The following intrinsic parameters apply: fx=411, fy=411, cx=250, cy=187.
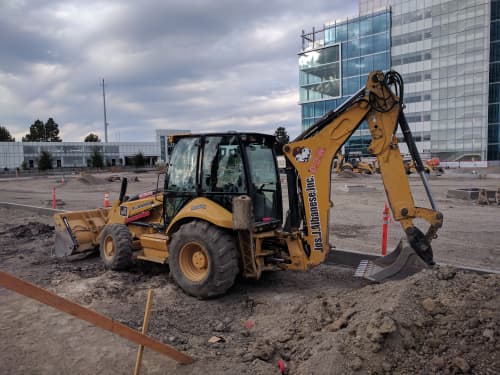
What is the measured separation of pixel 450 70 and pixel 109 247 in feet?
188

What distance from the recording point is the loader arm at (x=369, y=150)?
5426 millimetres

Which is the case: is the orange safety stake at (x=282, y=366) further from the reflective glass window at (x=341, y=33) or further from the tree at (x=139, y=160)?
the tree at (x=139, y=160)

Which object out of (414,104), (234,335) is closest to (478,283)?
(234,335)

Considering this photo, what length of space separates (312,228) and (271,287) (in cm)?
120

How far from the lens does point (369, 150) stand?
18.6 feet

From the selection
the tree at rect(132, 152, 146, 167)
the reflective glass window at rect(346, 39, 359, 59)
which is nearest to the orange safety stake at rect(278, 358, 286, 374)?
the reflective glass window at rect(346, 39, 359, 59)

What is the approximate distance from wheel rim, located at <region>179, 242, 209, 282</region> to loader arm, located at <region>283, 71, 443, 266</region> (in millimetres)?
1373

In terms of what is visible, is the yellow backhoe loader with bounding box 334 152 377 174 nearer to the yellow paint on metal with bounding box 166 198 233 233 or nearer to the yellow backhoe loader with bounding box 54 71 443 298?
the yellow backhoe loader with bounding box 54 71 443 298

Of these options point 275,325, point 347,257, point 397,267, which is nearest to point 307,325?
point 275,325

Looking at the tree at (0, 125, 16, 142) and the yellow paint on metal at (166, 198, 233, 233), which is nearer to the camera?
the yellow paint on metal at (166, 198, 233, 233)

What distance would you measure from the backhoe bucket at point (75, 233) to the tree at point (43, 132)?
341 ft

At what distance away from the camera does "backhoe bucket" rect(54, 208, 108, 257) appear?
8.02 metres

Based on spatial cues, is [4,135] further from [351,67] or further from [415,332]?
[415,332]

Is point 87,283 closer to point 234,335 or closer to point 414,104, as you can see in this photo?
point 234,335
